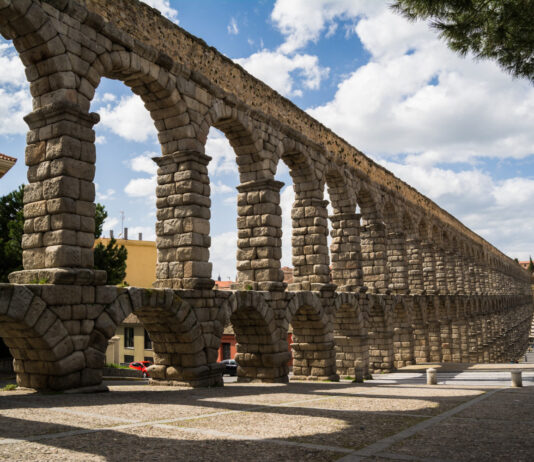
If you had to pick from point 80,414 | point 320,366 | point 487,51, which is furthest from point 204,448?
point 320,366

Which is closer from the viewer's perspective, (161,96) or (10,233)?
(161,96)

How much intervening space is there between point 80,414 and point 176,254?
5.48 metres

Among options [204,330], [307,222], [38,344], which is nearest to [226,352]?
[307,222]

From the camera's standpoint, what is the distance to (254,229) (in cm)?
1420

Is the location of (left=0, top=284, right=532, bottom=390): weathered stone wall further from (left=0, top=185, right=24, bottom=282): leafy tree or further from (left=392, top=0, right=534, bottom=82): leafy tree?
(left=0, top=185, right=24, bottom=282): leafy tree

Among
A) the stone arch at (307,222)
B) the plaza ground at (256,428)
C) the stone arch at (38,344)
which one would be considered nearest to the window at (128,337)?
the stone arch at (307,222)

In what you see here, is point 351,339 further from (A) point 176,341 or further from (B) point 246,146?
(A) point 176,341

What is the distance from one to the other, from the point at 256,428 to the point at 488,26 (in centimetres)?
738

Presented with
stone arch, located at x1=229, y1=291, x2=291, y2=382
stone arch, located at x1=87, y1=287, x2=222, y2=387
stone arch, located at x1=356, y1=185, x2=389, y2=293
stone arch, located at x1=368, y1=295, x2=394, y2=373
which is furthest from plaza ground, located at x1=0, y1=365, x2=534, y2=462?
stone arch, located at x1=356, y1=185, x2=389, y2=293

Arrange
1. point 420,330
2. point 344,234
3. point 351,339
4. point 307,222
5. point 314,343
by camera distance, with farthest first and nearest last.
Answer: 1. point 420,330
2. point 344,234
3. point 351,339
4. point 307,222
5. point 314,343

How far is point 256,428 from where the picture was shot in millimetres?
5926

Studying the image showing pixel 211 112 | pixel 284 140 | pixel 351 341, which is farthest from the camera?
pixel 351 341

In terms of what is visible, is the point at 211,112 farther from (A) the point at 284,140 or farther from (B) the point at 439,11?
(B) the point at 439,11

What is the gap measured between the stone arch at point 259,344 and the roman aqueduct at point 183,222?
42 millimetres
